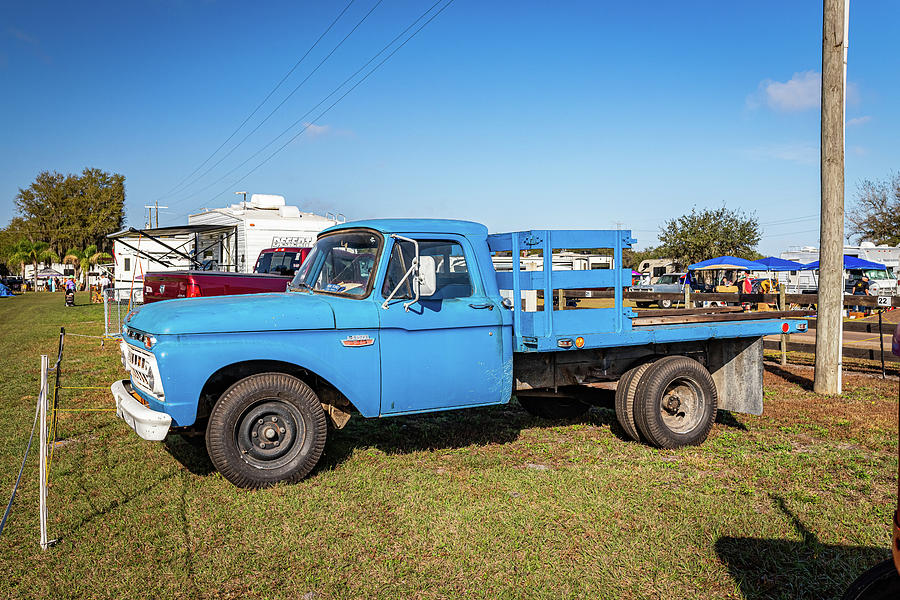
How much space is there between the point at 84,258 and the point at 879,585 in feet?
225

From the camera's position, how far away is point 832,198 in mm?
9164

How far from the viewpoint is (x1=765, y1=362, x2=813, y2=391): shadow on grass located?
10047 millimetres

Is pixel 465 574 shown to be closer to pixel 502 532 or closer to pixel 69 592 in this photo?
pixel 502 532

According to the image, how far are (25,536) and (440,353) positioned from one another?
3.10m

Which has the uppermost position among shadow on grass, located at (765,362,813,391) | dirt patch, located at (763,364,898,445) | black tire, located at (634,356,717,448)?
black tire, located at (634,356,717,448)

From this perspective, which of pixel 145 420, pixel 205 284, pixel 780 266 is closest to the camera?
pixel 145 420

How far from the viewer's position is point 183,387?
498 cm

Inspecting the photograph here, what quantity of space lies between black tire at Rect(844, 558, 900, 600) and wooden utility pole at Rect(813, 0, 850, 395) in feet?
24.4

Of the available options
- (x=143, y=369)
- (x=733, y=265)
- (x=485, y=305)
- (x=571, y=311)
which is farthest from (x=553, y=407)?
(x=733, y=265)

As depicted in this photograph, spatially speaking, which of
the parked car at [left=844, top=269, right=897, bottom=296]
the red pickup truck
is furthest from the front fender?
the parked car at [left=844, top=269, right=897, bottom=296]

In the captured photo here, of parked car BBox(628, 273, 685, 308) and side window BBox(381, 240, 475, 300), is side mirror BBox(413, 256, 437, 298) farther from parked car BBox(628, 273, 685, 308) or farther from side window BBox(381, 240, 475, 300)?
parked car BBox(628, 273, 685, 308)

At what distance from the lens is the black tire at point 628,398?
661 cm

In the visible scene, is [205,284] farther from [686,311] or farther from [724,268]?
[724,268]

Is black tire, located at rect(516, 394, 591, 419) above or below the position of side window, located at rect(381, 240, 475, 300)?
below
